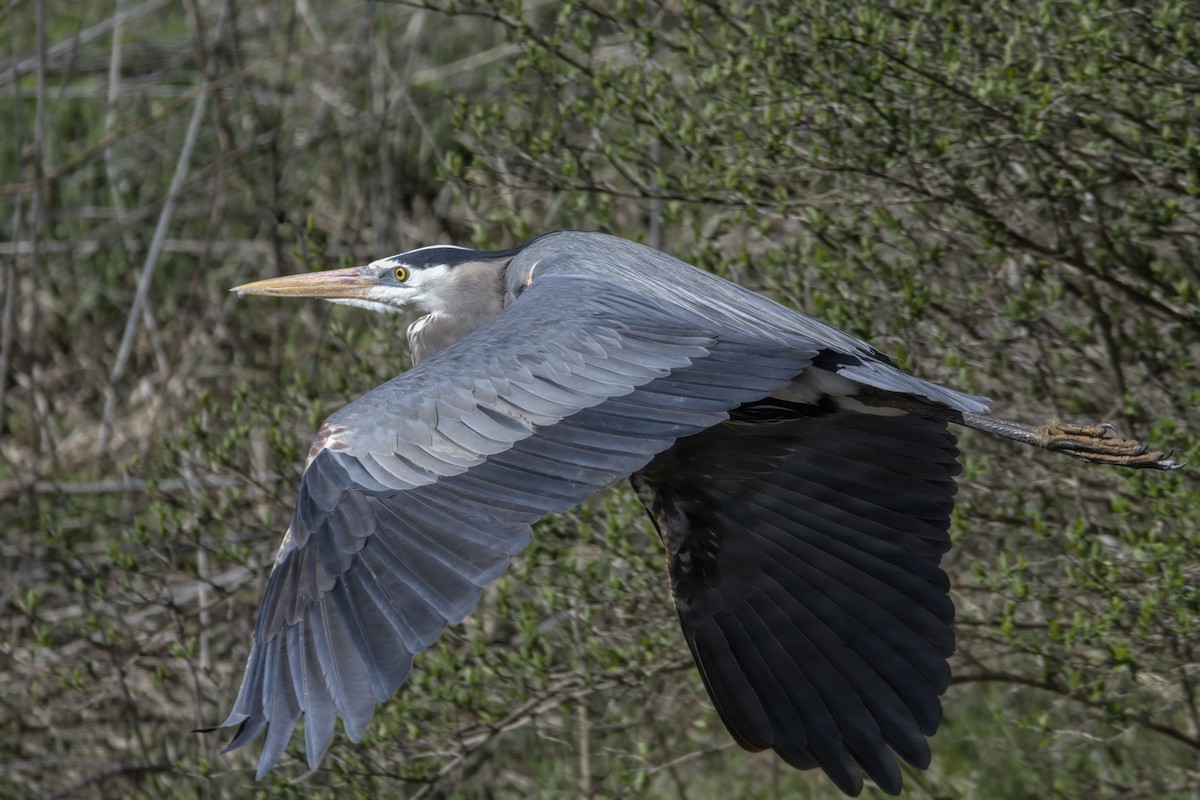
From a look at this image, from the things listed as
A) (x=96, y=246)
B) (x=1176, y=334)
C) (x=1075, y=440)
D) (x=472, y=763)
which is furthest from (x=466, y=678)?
(x=96, y=246)

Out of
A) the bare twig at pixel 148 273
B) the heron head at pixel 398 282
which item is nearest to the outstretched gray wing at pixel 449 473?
the heron head at pixel 398 282

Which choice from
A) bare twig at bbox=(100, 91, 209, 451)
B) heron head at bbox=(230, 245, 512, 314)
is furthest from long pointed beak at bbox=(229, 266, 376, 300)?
bare twig at bbox=(100, 91, 209, 451)

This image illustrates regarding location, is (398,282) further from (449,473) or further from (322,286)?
(449,473)

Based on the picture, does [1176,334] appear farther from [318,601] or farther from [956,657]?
[318,601]

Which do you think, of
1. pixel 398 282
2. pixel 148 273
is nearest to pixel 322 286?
pixel 398 282

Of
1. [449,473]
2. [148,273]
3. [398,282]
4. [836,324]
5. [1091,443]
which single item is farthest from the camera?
[148,273]

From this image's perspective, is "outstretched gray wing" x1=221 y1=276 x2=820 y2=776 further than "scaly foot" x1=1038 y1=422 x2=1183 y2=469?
No

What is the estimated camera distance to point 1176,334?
15.2ft

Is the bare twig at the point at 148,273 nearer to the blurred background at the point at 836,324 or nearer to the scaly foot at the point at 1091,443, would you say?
the blurred background at the point at 836,324

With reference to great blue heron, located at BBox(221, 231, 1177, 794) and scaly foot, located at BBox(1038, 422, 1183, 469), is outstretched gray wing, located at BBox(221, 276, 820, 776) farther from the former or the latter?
scaly foot, located at BBox(1038, 422, 1183, 469)

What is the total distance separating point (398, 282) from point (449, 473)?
2.07 m

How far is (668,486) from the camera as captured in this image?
4.49m

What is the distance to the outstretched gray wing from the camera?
9.66 feet

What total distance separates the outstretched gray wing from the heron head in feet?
4.02
